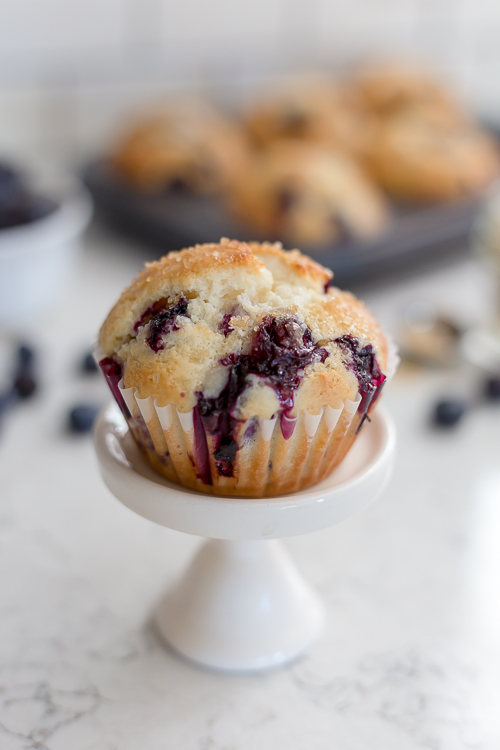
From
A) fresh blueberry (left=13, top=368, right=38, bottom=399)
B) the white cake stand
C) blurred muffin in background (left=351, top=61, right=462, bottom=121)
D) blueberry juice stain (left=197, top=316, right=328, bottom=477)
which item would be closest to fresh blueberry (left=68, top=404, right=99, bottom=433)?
fresh blueberry (left=13, top=368, right=38, bottom=399)

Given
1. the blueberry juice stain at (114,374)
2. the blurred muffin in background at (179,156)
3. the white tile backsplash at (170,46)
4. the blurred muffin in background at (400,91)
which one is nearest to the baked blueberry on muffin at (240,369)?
the blueberry juice stain at (114,374)

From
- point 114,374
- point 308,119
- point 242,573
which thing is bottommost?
point 242,573

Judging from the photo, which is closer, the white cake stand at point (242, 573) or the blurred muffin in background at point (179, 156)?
the white cake stand at point (242, 573)

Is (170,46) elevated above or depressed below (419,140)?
above

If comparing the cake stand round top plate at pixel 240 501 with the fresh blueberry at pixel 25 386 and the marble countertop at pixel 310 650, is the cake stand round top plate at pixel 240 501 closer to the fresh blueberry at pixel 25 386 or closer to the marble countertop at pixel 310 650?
the marble countertop at pixel 310 650

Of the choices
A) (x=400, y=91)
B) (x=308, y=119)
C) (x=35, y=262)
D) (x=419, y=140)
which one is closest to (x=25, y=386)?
(x=35, y=262)

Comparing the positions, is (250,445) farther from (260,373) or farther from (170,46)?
(170,46)

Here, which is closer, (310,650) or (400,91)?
(310,650)
